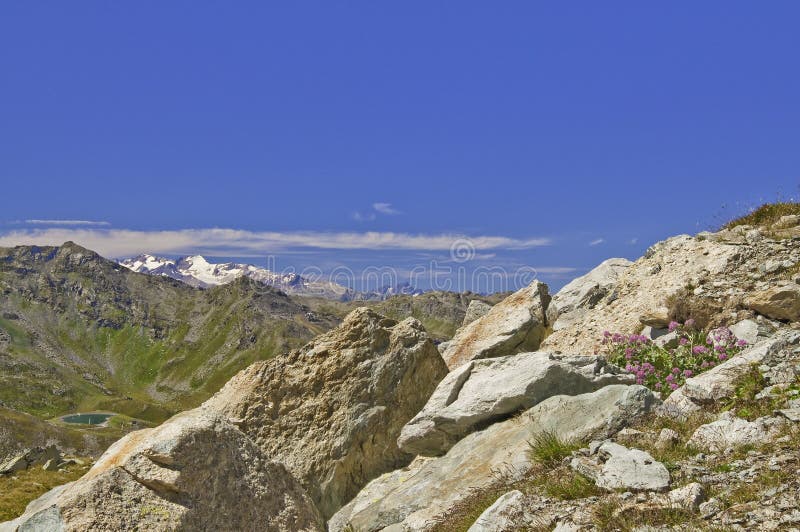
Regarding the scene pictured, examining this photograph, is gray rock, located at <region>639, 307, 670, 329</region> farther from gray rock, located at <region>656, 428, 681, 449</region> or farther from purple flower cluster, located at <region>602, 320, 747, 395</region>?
gray rock, located at <region>656, 428, 681, 449</region>

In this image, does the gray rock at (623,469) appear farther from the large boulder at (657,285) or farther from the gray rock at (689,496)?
the large boulder at (657,285)

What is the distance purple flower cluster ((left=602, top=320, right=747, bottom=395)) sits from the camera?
17734 mm

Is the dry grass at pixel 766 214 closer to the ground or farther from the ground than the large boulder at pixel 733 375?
farther from the ground

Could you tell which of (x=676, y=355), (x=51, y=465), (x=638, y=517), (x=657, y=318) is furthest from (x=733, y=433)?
(x=51, y=465)

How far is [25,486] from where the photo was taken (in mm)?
35938

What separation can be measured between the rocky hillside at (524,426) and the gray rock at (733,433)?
40mm

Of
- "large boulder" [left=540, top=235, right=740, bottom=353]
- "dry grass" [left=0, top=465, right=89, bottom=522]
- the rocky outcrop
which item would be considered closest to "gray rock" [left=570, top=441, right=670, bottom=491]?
the rocky outcrop

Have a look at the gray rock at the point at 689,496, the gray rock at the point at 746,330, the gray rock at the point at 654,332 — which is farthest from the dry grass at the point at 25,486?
the gray rock at the point at 746,330

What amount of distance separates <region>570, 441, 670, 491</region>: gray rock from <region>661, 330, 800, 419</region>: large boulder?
2.39 m

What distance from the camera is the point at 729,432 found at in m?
11.1

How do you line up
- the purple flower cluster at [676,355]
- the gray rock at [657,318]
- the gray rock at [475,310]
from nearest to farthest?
1. the purple flower cluster at [676,355]
2. the gray rock at [657,318]
3. the gray rock at [475,310]

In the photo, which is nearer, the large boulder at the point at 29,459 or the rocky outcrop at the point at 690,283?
the rocky outcrop at the point at 690,283

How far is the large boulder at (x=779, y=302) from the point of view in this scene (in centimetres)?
1953

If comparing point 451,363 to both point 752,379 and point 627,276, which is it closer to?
point 627,276
